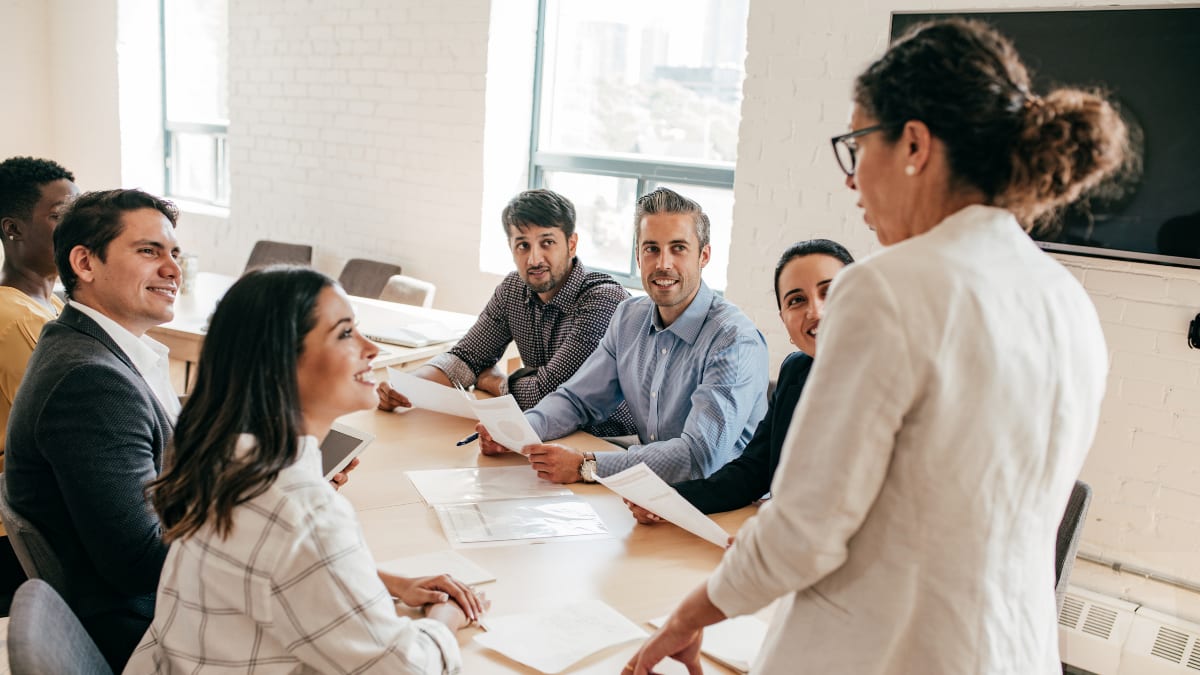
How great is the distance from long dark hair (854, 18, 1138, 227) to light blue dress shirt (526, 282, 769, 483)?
1.28 m

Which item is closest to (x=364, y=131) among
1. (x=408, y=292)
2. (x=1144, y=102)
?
(x=408, y=292)

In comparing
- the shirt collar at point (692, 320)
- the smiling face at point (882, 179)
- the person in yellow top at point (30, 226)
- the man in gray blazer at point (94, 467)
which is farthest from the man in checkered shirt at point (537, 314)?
the smiling face at point (882, 179)

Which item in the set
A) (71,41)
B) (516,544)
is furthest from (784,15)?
(71,41)

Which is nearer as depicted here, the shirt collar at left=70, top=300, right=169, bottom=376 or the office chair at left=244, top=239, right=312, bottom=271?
the shirt collar at left=70, top=300, right=169, bottom=376

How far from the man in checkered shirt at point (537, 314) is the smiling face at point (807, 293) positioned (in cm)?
103

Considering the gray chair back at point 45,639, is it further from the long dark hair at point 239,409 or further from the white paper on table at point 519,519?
the white paper on table at point 519,519

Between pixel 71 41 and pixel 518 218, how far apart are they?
547cm

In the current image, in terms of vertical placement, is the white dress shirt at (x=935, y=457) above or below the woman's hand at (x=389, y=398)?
above

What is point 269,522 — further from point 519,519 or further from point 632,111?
point 632,111

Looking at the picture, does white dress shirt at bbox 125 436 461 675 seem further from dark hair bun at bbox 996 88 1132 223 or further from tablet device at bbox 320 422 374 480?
dark hair bun at bbox 996 88 1132 223

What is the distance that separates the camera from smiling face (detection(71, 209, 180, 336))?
1797 mm

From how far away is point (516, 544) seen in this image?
5.63ft

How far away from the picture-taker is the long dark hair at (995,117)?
2.94ft

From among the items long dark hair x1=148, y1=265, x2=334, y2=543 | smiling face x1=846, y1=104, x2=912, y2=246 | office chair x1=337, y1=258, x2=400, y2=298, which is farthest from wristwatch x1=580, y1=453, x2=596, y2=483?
office chair x1=337, y1=258, x2=400, y2=298
